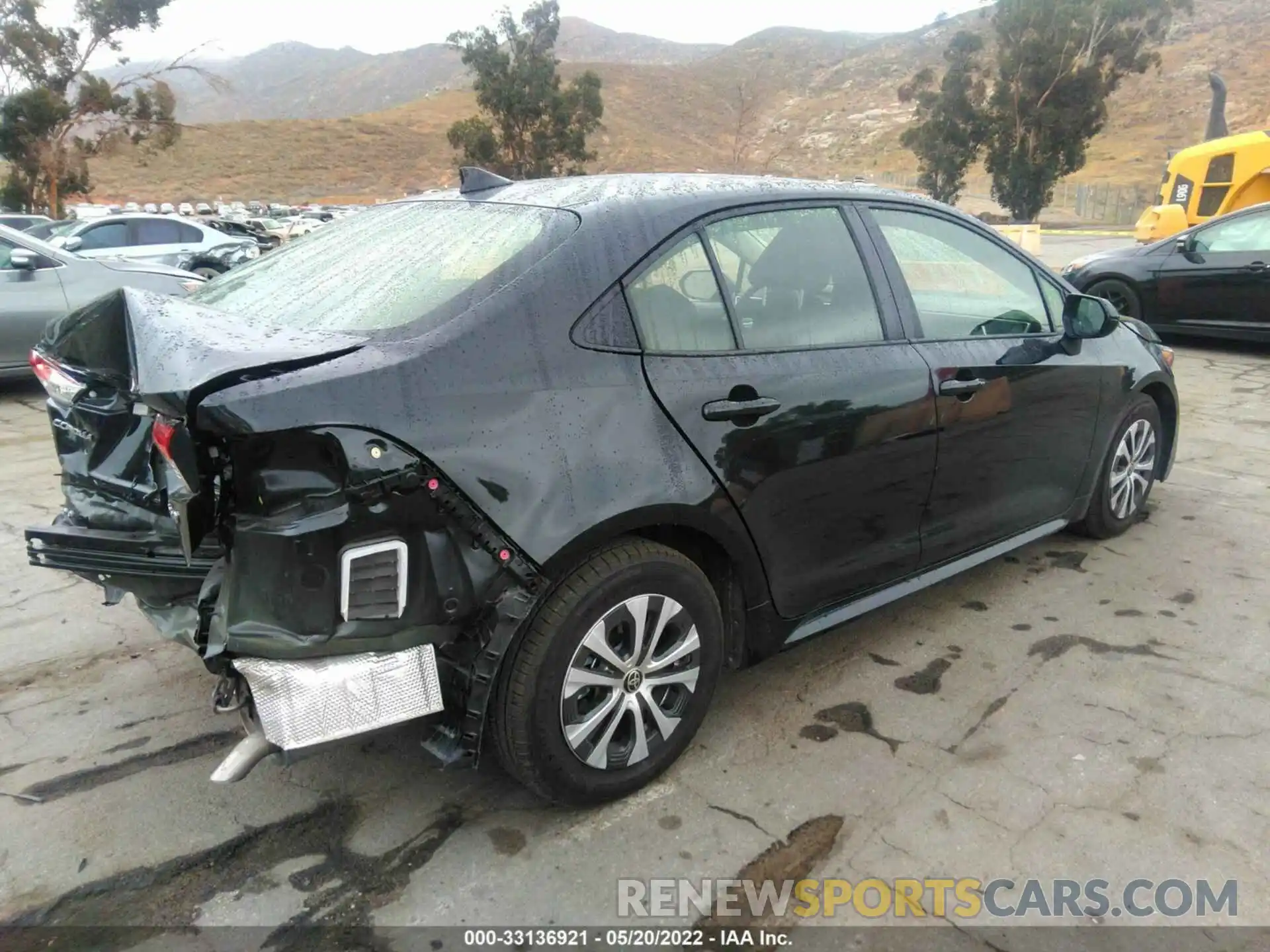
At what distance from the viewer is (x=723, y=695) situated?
10.8ft

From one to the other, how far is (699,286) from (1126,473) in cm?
288

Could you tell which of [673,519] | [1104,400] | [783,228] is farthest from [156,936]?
[1104,400]

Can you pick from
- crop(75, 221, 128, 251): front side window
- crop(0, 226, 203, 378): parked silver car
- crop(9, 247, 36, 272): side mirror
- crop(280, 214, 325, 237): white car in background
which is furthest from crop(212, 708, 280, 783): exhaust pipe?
crop(280, 214, 325, 237): white car in background

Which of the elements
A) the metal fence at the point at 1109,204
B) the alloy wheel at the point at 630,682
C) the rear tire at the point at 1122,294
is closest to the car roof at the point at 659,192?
the alloy wheel at the point at 630,682

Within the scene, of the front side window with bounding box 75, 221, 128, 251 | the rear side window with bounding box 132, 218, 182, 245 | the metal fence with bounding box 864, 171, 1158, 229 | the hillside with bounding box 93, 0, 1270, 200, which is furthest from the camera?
the hillside with bounding box 93, 0, 1270, 200

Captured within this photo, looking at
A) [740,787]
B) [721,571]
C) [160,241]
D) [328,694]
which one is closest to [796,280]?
[721,571]

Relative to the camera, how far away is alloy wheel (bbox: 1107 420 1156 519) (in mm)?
4500

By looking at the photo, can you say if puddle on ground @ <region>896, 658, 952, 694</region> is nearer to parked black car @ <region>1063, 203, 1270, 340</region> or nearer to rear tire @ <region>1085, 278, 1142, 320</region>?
parked black car @ <region>1063, 203, 1270, 340</region>

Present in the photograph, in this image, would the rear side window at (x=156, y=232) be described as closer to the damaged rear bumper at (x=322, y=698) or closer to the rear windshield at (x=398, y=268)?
the rear windshield at (x=398, y=268)

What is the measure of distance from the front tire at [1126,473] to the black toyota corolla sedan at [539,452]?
3.58 feet

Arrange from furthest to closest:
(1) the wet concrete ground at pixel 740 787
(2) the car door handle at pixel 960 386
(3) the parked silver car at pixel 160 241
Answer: (3) the parked silver car at pixel 160 241 < (2) the car door handle at pixel 960 386 < (1) the wet concrete ground at pixel 740 787

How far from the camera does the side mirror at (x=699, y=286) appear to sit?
108 inches

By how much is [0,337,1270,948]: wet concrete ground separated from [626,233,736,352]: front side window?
1.26 metres

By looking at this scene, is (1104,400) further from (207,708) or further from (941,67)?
(941,67)
